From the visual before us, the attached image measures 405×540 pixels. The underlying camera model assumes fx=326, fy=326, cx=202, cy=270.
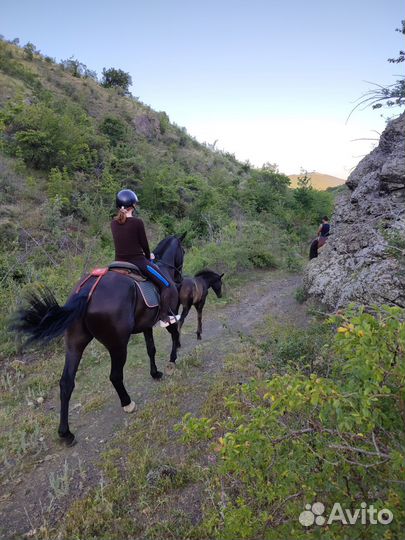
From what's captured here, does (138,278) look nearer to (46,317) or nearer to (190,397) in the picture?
(46,317)

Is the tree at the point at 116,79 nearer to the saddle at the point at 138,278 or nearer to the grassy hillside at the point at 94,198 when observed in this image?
the grassy hillside at the point at 94,198

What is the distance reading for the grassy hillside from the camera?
34.7 feet

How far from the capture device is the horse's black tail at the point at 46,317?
3.86m

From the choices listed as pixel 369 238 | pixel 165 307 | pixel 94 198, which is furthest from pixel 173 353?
pixel 94 198

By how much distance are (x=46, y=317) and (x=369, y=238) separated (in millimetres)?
6069

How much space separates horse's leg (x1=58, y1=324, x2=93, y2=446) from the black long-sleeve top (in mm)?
1264

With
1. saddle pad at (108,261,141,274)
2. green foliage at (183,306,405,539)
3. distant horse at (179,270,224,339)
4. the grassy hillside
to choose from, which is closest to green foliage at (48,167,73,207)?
the grassy hillside

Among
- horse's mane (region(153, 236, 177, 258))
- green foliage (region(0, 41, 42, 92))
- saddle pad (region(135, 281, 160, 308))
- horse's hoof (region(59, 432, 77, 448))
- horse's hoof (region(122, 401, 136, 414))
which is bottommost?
horse's hoof (region(59, 432, 77, 448))

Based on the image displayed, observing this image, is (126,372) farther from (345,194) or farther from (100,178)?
(100,178)

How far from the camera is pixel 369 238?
6652 millimetres

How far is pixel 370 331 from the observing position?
4.93 feet

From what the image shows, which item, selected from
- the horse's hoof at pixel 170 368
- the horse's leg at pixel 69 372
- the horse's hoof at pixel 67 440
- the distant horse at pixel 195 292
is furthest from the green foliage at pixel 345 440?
the distant horse at pixel 195 292

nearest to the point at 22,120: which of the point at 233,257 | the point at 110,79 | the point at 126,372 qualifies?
the point at 233,257

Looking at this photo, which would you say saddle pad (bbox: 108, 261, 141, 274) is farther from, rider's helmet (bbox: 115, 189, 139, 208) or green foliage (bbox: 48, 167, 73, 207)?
green foliage (bbox: 48, 167, 73, 207)
